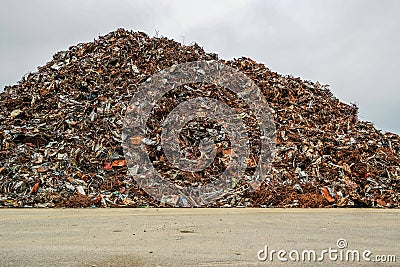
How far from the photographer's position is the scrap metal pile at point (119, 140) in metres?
5.60

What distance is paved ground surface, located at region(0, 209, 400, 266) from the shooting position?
1838 mm

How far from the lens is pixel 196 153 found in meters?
6.35

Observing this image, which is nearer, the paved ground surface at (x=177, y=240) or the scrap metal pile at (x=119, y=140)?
the paved ground surface at (x=177, y=240)

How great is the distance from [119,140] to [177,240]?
4.21 m

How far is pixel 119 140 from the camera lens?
6.44m

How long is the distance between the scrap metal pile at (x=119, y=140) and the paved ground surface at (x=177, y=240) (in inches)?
77.1

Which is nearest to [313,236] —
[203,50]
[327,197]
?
[327,197]

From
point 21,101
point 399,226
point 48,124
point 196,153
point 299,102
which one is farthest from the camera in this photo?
point 299,102

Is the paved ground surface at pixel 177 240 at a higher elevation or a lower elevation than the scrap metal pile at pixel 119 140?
lower

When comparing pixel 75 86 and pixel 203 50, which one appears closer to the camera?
pixel 75 86

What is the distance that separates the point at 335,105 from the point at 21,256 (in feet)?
27.7

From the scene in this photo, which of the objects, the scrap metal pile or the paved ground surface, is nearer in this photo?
the paved ground surface

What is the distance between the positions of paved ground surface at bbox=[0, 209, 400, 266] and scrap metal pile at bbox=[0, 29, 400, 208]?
196cm

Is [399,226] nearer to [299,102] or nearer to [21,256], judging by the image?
[21,256]
